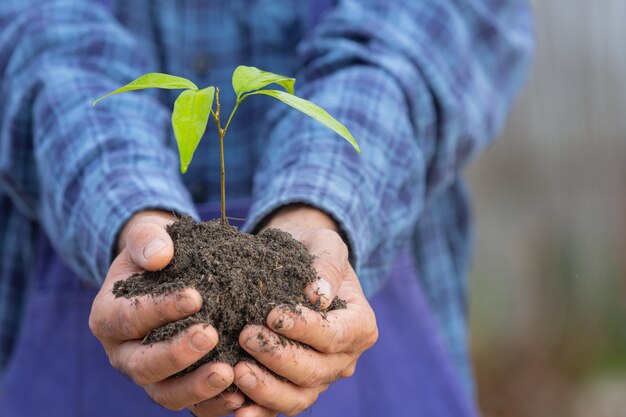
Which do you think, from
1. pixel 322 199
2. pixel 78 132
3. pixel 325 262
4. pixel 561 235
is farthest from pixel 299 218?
pixel 561 235

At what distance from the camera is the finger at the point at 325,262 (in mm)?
840

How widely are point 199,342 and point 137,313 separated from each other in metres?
0.08

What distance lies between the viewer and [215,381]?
77 cm

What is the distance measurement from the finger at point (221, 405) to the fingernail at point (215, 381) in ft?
0.12

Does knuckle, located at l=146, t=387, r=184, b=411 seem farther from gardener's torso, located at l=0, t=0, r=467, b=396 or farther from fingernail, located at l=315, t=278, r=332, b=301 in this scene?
gardener's torso, located at l=0, t=0, r=467, b=396

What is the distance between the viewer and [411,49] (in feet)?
4.30

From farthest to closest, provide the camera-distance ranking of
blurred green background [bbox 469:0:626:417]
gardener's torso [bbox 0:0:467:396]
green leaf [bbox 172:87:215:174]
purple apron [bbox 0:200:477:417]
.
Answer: blurred green background [bbox 469:0:626:417]
gardener's torso [bbox 0:0:467:396]
purple apron [bbox 0:200:477:417]
green leaf [bbox 172:87:215:174]

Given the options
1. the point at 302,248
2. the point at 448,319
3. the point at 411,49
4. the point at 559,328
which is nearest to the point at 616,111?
the point at 559,328

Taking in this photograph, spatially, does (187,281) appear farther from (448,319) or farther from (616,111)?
(616,111)

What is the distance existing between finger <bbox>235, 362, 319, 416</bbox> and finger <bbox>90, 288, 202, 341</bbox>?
0.08 metres

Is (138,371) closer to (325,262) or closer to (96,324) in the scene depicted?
(96,324)

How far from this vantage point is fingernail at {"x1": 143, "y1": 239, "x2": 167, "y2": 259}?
82cm

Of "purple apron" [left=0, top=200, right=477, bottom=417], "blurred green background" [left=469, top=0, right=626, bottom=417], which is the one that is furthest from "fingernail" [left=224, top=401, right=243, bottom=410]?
"blurred green background" [left=469, top=0, right=626, bottom=417]

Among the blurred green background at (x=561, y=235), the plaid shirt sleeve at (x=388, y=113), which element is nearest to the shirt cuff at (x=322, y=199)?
the plaid shirt sleeve at (x=388, y=113)
